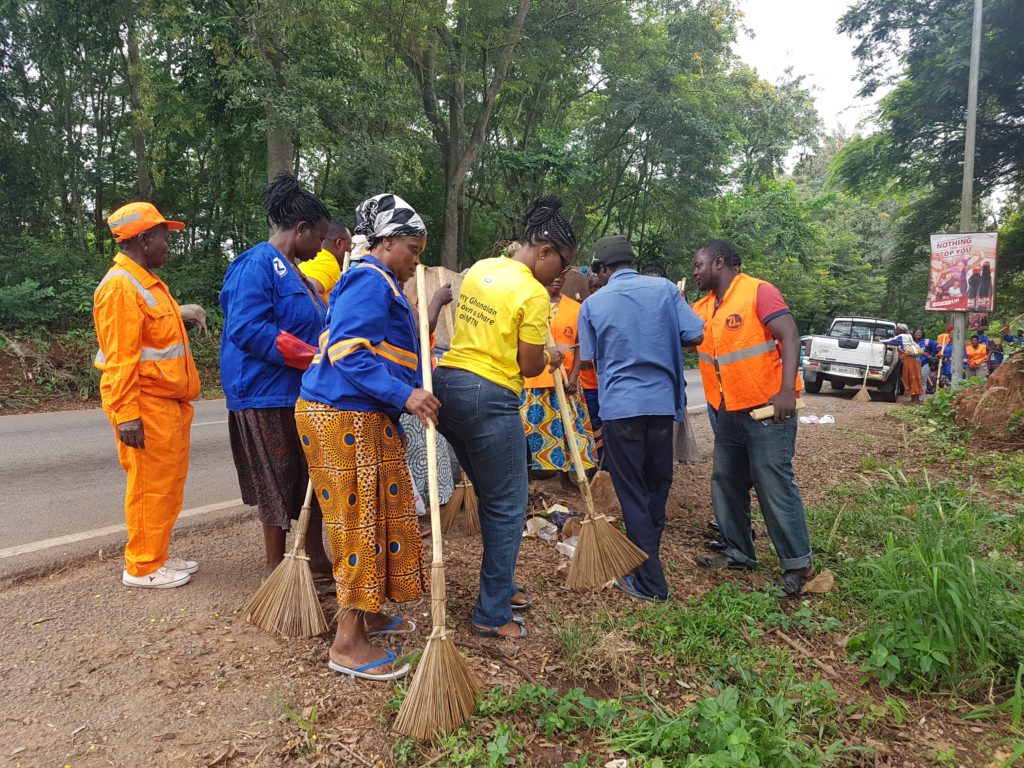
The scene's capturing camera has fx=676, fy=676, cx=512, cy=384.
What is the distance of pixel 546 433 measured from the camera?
191 inches

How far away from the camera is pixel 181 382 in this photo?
339 cm

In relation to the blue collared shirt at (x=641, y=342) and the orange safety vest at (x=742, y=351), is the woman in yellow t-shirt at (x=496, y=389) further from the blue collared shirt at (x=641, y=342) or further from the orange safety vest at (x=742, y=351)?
the orange safety vest at (x=742, y=351)

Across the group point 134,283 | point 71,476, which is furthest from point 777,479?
point 71,476

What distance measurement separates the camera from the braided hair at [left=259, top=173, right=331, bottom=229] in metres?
3.33

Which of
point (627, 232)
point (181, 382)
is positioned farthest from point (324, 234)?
point (627, 232)

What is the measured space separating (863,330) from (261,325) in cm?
1725

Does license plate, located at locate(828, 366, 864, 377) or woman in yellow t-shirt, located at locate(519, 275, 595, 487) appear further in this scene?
license plate, located at locate(828, 366, 864, 377)

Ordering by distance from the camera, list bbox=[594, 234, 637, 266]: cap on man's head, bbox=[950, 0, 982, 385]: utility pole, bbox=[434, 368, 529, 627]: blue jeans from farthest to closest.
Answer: bbox=[950, 0, 982, 385]: utility pole < bbox=[594, 234, 637, 266]: cap on man's head < bbox=[434, 368, 529, 627]: blue jeans

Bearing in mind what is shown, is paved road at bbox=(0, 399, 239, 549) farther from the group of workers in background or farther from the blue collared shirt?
the blue collared shirt

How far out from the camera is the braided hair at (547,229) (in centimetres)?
309

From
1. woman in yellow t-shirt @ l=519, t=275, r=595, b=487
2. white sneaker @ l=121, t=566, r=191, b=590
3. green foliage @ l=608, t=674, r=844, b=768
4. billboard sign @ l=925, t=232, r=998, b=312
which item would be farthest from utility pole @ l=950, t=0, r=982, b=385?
white sneaker @ l=121, t=566, r=191, b=590

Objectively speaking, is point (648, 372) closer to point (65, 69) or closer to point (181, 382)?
point (181, 382)

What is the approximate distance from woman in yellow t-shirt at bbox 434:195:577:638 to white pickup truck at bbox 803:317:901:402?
46.7ft

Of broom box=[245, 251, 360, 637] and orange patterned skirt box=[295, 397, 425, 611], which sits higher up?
orange patterned skirt box=[295, 397, 425, 611]
